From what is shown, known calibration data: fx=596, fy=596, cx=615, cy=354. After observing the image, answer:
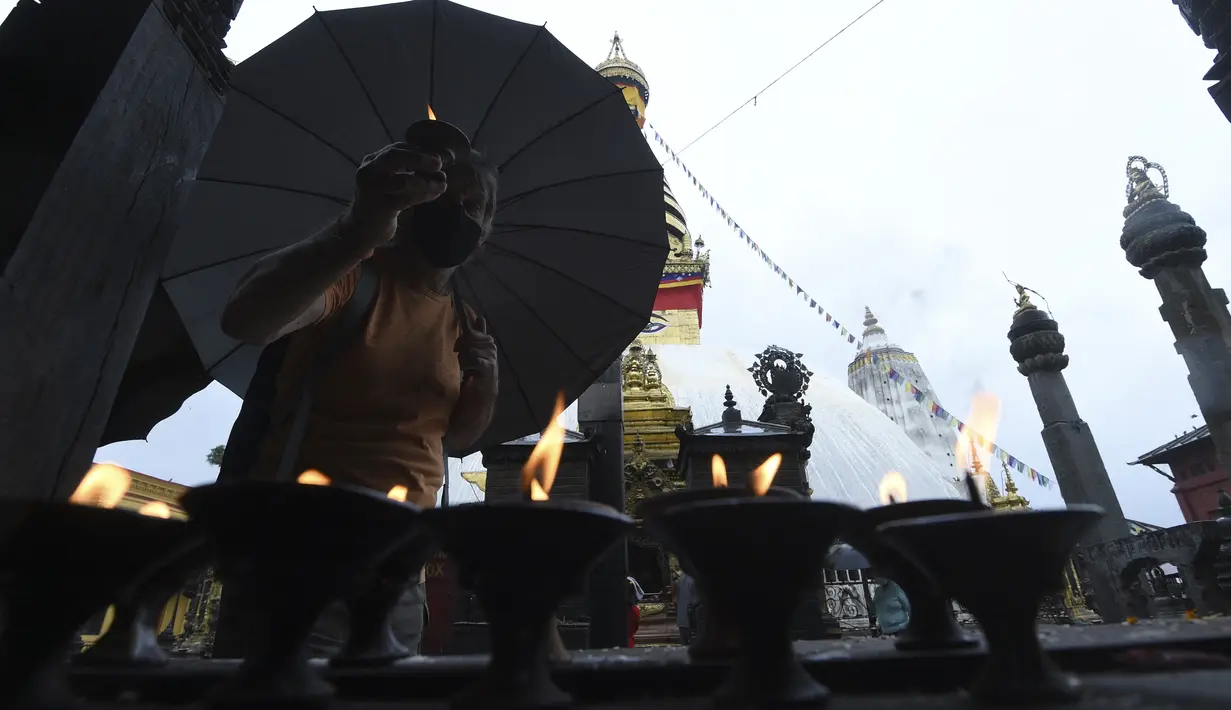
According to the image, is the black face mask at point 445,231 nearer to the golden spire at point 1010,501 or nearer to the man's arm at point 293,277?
the man's arm at point 293,277

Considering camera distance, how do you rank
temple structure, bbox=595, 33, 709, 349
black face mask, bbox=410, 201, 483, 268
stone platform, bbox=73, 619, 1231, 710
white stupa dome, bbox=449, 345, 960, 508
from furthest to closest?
temple structure, bbox=595, 33, 709, 349 < white stupa dome, bbox=449, 345, 960, 508 < black face mask, bbox=410, 201, 483, 268 < stone platform, bbox=73, 619, 1231, 710

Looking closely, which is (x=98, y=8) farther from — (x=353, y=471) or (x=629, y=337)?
(x=629, y=337)

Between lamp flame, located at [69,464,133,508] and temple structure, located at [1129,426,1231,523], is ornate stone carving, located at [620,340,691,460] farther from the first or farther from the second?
temple structure, located at [1129,426,1231,523]

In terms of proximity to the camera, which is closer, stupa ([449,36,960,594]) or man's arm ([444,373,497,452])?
man's arm ([444,373,497,452])

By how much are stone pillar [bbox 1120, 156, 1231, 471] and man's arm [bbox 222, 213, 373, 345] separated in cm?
1091

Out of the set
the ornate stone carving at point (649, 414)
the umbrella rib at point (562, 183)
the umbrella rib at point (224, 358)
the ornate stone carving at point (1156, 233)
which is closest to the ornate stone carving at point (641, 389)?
the ornate stone carving at point (649, 414)

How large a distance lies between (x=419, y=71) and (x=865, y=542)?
2504 mm

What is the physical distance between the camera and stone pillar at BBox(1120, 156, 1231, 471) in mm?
8133

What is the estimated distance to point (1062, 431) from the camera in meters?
9.58

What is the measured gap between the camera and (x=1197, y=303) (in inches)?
337

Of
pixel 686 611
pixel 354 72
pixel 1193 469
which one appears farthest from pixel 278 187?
pixel 1193 469

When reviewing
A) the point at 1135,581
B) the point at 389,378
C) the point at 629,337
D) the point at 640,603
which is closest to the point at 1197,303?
the point at 1135,581

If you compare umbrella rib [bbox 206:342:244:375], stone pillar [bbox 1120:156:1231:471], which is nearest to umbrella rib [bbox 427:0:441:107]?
umbrella rib [bbox 206:342:244:375]

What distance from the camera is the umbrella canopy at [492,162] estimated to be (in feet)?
8.16
